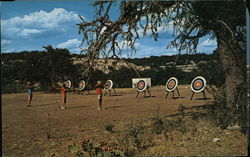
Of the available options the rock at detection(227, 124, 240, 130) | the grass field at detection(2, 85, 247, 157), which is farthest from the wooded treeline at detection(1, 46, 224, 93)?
the rock at detection(227, 124, 240, 130)

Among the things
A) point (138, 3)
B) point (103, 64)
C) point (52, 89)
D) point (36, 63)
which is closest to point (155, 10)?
point (138, 3)

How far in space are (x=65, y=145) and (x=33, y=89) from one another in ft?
13.9

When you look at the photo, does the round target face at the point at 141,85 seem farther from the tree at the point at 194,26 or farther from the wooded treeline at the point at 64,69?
the tree at the point at 194,26

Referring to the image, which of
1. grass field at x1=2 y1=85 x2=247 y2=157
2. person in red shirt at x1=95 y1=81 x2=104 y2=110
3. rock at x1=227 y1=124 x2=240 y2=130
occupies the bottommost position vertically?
grass field at x1=2 y1=85 x2=247 y2=157

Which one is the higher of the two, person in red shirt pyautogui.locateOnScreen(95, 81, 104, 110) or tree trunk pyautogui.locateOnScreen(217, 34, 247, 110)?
tree trunk pyautogui.locateOnScreen(217, 34, 247, 110)

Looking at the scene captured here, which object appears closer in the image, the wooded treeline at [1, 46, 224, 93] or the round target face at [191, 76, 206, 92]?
the wooded treeline at [1, 46, 224, 93]

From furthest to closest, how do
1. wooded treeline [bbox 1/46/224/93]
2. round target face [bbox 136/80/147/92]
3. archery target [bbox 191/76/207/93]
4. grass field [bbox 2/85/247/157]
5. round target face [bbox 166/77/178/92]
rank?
round target face [bbox 166/77/178/92] < archery target [bbox 191/76/207/93] < round target face [bbox 136/80/147/92] < wooded treeline [bbox 1/46/224/93] < grass field [bbox 2/85/247/157]

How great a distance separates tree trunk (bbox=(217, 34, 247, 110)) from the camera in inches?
226

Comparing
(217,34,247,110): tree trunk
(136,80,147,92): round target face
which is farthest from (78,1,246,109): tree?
(136,80,147,92): round target face

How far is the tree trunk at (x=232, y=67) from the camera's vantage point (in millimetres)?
5750

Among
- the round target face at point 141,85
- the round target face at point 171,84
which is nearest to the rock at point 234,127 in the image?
the round target face at point 141,85

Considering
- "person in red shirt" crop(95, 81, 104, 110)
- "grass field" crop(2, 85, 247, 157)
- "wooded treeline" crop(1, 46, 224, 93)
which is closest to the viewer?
"grass field" crop(2, 85, 247, 157)

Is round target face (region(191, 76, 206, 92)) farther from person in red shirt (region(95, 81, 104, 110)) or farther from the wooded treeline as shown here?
person in red shirt (region(95, 81, 104, 110))

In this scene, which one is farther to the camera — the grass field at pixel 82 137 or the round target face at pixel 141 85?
the round target face at pixel 141 85
